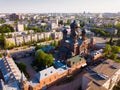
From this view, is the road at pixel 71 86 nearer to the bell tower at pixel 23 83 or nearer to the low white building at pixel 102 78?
the low white building at pixel 102 78

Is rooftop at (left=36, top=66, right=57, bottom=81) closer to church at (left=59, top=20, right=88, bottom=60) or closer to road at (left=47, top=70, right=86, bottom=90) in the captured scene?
road at (left=47, top=70, right=86, bottom=90)

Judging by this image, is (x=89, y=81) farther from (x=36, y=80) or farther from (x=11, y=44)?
(x=11, y=44)

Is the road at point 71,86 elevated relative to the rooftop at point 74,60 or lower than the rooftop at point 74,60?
lower

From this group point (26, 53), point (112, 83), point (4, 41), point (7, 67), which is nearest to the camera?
point (112, 83)

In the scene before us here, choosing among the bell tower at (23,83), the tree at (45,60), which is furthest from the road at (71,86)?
the tree at (45,60)

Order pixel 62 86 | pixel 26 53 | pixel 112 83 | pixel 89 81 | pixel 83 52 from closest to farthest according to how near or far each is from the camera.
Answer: pixel 89 81, pixel 112 83, pixel 62 86, pixel 83 52, pixel 26 53

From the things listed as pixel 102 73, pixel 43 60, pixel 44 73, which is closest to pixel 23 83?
pixel 44 73

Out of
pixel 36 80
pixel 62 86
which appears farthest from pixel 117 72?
pixel 36 80

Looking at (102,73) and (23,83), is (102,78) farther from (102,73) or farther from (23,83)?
(23,83)

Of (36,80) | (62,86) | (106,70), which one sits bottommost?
(62,86)

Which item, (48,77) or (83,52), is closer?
(48,77)

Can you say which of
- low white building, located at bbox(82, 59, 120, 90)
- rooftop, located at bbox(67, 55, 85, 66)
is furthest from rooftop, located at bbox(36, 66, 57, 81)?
low white building, located at bbox(82, 59, 120, 90)
